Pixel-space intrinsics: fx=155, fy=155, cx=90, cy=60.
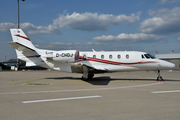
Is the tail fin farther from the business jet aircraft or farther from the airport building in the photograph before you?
the airport building

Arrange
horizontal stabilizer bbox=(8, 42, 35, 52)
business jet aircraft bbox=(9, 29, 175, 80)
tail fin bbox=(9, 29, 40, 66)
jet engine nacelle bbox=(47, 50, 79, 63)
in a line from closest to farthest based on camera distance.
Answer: jet engine nacelle bbox=(47, 50, 79, 63) < horizontal stabilizer bbox=(8, 42, 35, 52) < business jet aircraft bbox=(9, 29, 175, 80) < tail fin bbox=(9, 29, 40, 66)

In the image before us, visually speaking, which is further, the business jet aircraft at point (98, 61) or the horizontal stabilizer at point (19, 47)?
the business jet aircraft at point (98, 61)

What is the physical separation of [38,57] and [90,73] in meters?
6.54

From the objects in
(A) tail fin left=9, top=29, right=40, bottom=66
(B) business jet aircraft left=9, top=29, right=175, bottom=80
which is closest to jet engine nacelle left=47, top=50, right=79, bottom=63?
(B) business jet aircraft left=9, top=29, right=175, bottom=80

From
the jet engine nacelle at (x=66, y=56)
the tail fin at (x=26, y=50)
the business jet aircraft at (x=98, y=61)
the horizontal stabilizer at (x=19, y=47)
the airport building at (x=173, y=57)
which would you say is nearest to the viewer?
the jet engine nacelle at (x=66, y=56)

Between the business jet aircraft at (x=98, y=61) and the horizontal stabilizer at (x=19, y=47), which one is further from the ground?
the horizontal stabilizer at (x=19, y=47)

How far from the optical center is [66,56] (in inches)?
647

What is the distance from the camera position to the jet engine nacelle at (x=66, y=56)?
53.6 feet

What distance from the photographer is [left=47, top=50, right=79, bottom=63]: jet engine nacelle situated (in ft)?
53.6

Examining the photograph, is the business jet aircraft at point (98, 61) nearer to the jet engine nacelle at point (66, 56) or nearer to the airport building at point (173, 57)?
the jet engine nacelle at point (66, 56)

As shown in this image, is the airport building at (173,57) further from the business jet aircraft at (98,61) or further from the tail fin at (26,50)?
the tail fin at (26,50)

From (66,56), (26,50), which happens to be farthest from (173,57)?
(26,50)

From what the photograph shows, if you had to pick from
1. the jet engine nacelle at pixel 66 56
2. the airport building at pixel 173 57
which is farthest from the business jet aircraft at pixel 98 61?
the airport building at pixel 173 57

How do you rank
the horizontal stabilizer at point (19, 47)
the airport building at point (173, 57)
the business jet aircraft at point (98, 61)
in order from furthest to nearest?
the airport building at point (173, 57)
the business jet aircraft at point (98, 61)
the horizontal stabilizer at point (19, 47)
